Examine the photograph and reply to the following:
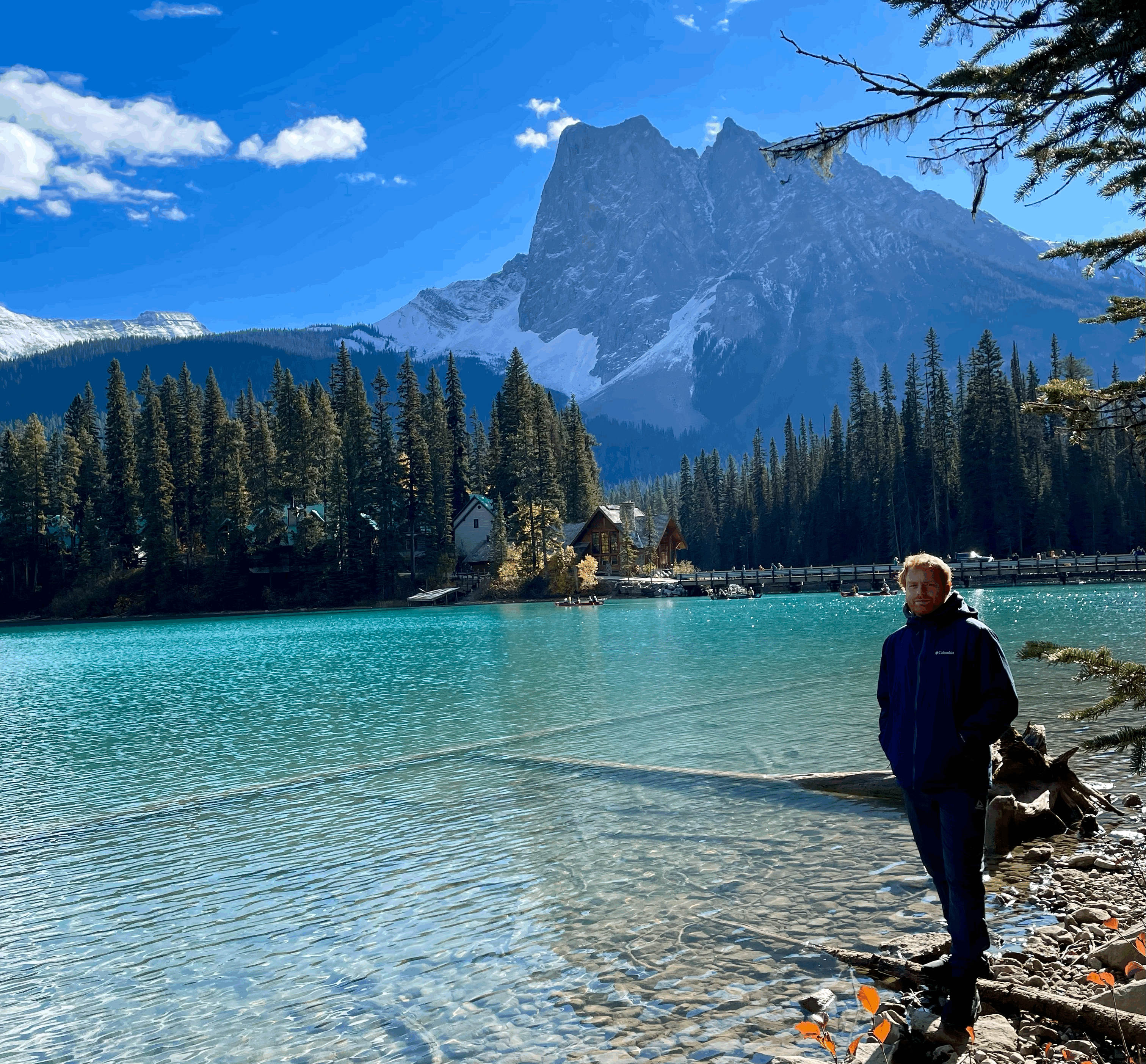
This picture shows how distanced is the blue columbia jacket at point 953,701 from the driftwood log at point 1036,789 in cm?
399

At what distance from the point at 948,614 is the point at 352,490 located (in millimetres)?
80572

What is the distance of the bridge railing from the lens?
232 feet

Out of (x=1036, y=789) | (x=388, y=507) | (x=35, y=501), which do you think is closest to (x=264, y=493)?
(x=388, y=507)

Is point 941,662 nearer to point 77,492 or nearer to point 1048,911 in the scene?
point 1048,911

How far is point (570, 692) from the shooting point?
23094 millimetres

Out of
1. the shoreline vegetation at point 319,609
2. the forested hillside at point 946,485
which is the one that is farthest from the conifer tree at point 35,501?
the forested hillside at point 946,485

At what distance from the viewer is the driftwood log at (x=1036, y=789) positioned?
8.39 m

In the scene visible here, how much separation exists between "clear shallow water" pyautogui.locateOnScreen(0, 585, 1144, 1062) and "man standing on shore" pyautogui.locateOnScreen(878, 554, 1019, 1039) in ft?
4.12

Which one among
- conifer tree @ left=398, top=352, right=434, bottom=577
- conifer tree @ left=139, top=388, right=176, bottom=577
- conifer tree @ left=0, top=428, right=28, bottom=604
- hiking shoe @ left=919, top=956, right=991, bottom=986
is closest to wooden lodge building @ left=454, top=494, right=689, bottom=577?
conifer tree @ left=398, top=352, right=434, bottom=577

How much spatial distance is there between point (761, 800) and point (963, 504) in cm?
8636

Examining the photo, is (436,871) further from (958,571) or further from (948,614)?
(958,571)

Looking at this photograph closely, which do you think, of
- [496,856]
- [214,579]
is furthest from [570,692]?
[214,579]

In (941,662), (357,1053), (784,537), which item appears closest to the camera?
(941,662)

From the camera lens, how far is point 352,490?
8212cm
